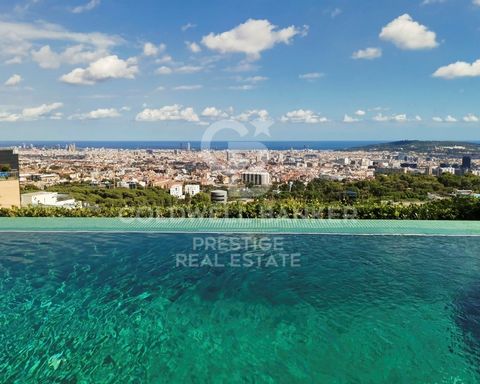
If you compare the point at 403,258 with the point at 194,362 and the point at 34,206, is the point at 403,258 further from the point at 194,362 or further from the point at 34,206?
the point at 34,206

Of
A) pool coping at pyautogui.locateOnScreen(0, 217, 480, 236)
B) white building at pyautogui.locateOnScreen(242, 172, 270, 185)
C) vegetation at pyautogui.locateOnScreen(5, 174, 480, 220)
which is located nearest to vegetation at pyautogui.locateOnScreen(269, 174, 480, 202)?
vegetation at pyautogui.locateOnScreen(5, 174, 480, 220)

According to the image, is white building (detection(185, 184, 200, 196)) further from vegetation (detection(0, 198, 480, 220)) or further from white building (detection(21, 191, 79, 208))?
white building (detection(21, 191, 79, 208))

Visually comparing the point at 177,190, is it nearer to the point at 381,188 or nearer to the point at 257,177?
the point at 257,177

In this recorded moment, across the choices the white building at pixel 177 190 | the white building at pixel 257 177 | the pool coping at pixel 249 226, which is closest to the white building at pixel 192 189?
the white building at pixel 177 190

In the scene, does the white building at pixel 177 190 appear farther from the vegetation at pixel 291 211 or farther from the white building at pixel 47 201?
the white building at pixel 47 201

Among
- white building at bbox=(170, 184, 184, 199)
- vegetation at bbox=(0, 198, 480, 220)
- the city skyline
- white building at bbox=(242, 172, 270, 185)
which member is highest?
the city skyline
